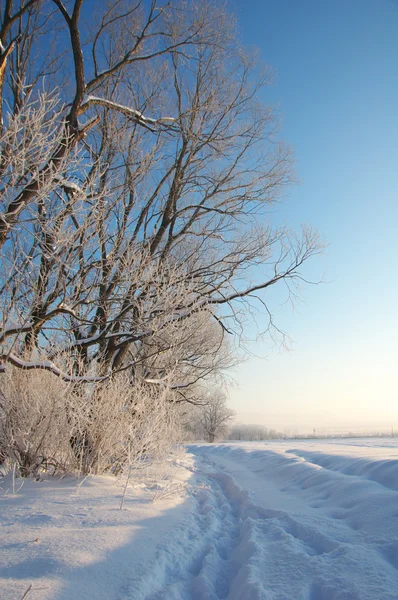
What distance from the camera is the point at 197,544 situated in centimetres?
311

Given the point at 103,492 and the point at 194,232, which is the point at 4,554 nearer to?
the point at 103,492

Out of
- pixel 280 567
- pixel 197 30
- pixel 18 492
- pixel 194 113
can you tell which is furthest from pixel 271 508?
pixel 197 30

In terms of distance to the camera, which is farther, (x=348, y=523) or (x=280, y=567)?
(x=348, y=523)

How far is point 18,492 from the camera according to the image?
400 cm

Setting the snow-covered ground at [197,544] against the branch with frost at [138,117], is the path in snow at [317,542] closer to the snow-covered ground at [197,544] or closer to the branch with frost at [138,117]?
the snow-covered ground at [197,544]

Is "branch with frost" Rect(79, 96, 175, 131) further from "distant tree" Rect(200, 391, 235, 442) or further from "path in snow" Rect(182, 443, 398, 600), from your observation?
"distant tree" Rect(200, 391, 235, 442)

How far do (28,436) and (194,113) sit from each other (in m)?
6.61

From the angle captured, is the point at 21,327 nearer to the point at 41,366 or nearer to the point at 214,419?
the point at 41,366

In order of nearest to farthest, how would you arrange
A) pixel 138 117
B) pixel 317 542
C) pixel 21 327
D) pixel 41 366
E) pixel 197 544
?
pixel 317 542, pixel 197 544, pixel 21 327, pixel 41 366, pixel 138 117

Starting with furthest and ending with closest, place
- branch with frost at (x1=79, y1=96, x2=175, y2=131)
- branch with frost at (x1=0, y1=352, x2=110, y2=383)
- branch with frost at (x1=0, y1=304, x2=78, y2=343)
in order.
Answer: branch with frost at (x1=79, y1=96, x2=175, y2=131) → branch with frost at (x1=0, y1=352, x2=110, y2=383) → branch with frost at (x1=0, y1=304, x2=78, y2=343)

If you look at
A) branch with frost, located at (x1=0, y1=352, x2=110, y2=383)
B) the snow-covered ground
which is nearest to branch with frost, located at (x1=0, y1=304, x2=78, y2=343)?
branch with frost, located at (x1=0, y1=352, x2=110, y2=383)

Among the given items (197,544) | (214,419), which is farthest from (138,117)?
(214,419)

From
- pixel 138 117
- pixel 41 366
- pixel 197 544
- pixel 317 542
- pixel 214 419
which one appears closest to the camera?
pixel 317 542

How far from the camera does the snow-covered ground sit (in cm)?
214
